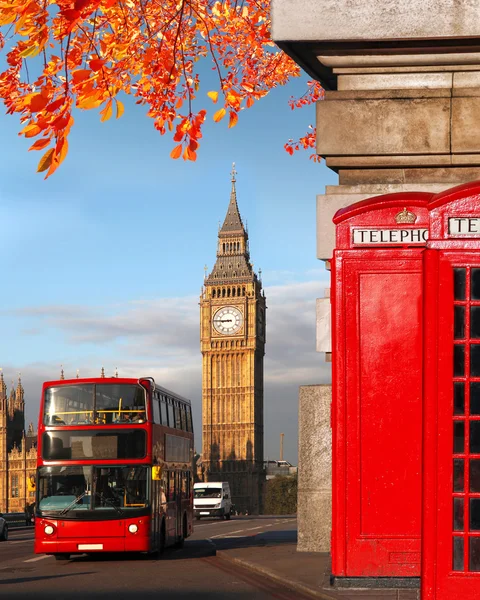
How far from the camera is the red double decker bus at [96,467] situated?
16.2 meters

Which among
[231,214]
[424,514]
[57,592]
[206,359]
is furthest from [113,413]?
[231,214]

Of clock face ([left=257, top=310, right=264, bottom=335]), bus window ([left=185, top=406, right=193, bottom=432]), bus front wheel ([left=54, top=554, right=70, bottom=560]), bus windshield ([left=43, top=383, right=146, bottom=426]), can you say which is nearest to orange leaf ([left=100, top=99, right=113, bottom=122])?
bus windshield ([left=43, top=383, right=146, bottom=426])

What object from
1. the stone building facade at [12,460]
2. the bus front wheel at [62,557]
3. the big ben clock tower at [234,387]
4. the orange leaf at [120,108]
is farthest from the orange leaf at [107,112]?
the big ben clock tower at [234,387]

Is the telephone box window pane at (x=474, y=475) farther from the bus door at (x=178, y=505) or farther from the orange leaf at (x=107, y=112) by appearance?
the bus door at (x=178, y=505)

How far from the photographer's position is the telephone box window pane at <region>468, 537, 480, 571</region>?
7148 mm

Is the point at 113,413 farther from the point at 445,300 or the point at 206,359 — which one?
the point at 206,359

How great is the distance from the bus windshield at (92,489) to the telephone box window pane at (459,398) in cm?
976

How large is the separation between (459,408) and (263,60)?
31.8 feet

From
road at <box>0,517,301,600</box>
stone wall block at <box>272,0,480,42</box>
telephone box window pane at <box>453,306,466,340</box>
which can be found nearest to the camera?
telephone box window pane at <box>453,306,466,340</box>

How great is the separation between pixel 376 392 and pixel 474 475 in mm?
1582

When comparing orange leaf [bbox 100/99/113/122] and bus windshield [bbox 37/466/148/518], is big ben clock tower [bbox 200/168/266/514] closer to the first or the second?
bus windshield [bbox 37/466/148/518]

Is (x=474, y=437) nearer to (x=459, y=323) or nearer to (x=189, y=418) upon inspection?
(x=459, y=323)

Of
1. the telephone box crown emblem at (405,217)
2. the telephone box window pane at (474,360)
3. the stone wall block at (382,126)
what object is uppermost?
the stone wall block at (382,126)

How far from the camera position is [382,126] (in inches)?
420
